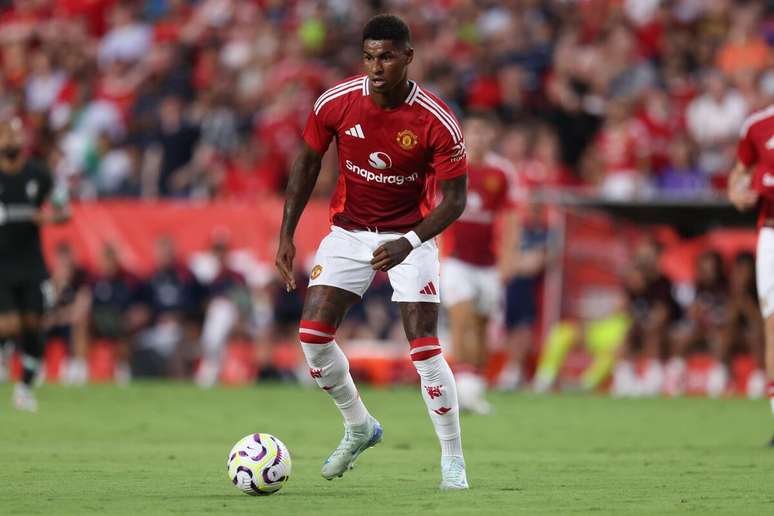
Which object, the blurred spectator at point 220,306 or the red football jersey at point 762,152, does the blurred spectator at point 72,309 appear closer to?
the blurred spectator at point 220,306

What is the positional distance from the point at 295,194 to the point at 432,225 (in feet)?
3.15

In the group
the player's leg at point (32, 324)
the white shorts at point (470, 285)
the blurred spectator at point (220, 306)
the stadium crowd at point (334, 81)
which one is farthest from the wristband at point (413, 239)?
the blurred spectator at point (220, 306)

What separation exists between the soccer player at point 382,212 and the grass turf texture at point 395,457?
492 millimetres

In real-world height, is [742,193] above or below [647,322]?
above

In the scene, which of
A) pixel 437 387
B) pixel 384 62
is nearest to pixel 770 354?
pixel 437 387

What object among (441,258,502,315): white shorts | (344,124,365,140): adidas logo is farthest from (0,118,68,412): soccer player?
(344,124,365,140): adidas logo

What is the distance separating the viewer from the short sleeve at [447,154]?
856 centimetres

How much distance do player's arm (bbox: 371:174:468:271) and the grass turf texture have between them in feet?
4.33

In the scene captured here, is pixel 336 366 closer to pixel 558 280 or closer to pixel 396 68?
pixel 396 68

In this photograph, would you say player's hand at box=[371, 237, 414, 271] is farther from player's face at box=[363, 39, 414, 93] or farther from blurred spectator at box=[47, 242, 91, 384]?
blurred spectator at box=[47, 242, 91, 384]

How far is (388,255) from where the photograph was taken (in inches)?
325

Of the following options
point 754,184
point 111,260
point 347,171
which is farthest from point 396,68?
point 111,260

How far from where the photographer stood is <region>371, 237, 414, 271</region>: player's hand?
8258mm

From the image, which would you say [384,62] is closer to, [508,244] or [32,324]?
[32,324]
